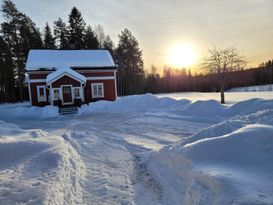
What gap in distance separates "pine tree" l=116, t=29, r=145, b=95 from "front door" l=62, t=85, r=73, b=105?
23.8 meters

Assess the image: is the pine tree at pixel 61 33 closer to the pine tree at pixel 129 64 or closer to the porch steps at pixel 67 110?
the pine tree at pixel 129 64

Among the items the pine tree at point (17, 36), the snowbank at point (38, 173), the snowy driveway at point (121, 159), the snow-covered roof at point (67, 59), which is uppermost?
the pine tree at point (17, 36)

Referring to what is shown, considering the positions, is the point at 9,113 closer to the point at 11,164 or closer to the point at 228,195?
the point at 11,164

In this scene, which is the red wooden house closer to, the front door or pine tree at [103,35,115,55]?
the front door

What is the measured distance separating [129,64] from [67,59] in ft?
75.0

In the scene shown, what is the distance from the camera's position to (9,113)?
22.3 meters

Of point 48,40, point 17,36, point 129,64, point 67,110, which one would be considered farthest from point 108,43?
point 67,110

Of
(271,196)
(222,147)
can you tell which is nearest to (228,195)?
(271,196)

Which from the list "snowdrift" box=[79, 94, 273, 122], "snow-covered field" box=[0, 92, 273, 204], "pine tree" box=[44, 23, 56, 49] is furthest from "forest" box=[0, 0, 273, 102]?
"snow-covered field" box=[0, 92, 273, 204]

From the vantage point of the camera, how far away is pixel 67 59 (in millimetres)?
28859

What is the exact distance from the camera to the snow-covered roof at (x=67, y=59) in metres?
26.9

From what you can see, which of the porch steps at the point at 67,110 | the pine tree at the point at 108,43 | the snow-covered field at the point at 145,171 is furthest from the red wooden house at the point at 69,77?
the pine tree at the point at 108,43

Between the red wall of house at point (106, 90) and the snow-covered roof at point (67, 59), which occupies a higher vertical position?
the snow-covered roof at point (67, 59)

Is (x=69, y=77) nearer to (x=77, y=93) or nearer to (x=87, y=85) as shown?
(x=77, y=93)
